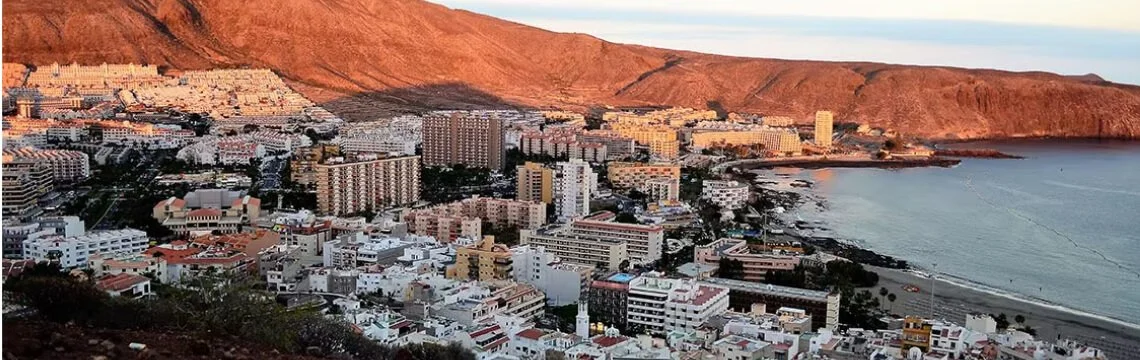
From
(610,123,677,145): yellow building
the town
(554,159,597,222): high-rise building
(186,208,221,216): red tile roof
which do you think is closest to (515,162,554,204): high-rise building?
the town

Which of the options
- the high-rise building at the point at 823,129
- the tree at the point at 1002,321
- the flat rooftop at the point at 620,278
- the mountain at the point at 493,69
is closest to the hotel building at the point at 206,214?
the flat rooftop at the point at 620,278

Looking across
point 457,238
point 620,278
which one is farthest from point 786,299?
point 457,238

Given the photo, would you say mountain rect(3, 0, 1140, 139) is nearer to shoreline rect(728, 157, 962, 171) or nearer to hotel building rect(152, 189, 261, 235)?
shoreline rect(728, 157, 962, 171)

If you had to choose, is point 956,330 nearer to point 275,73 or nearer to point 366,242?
point 366,242

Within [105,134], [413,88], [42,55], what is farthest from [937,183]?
[42,55]

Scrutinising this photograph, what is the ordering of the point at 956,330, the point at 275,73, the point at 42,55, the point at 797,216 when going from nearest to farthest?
the point at 956,330 < the point at 797,216 < the point at 42,55 < the point at 275,73
